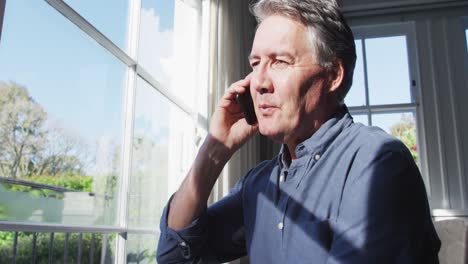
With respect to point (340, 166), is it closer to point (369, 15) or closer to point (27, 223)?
point (27, 223)

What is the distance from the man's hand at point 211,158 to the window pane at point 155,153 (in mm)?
868

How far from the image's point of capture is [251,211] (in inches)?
41.0

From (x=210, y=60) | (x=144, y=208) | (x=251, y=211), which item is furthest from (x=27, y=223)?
(x=210, y=60)

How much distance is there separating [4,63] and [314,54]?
91cm

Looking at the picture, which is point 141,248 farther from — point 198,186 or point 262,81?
point 262,81

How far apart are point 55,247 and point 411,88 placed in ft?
10.1

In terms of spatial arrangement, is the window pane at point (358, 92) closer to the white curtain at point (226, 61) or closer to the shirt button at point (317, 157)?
the white curtain at point (226, 61)

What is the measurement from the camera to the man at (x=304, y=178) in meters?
0.68

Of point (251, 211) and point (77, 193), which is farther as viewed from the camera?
point (77, 193)

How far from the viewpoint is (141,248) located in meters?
2.13

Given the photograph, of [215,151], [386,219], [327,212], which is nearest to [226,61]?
[215,151]

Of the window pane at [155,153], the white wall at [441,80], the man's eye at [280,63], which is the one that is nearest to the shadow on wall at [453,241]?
the white wall at [441,80]

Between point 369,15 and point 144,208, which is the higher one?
point 369,15

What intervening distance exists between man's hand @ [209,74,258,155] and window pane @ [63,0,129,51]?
0.79 metres
